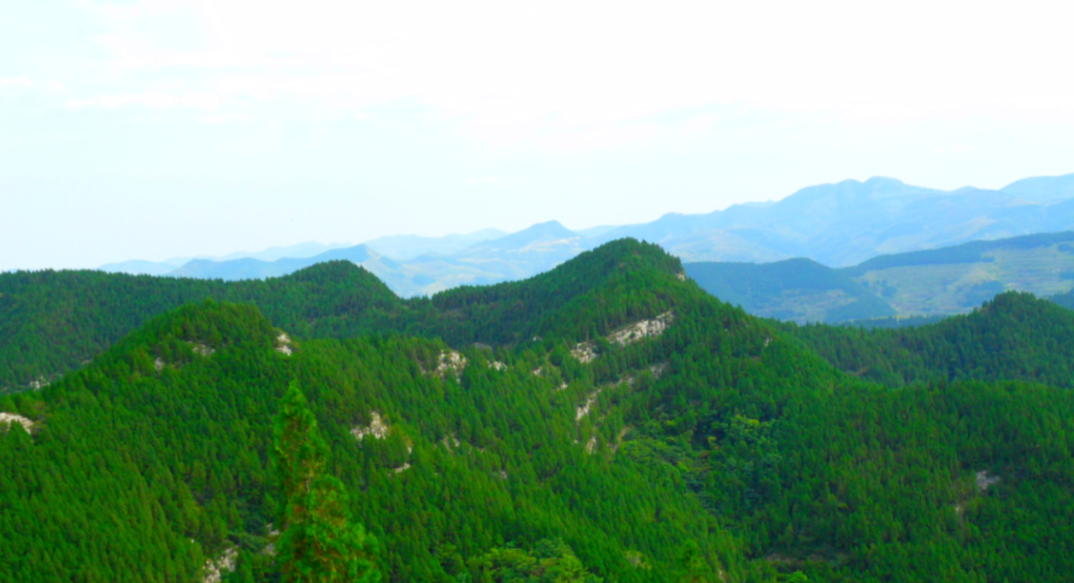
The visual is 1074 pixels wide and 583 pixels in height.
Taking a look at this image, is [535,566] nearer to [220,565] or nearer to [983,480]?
[220,565]

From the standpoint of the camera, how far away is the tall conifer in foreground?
6212 centimetres

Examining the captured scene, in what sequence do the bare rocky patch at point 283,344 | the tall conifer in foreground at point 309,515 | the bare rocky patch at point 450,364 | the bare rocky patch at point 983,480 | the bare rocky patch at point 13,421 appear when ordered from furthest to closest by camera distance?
the bare rocky patch at point 450,364
the bare rocky patch at point 283,344
the bare rocky patch at point 983,480
the bare rocky patch at point 13,421
the tall conifer in foreground at point 309,515

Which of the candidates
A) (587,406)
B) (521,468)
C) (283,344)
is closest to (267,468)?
(283,344)

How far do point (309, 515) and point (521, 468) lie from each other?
292ft

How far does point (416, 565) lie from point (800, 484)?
8069 centimetres

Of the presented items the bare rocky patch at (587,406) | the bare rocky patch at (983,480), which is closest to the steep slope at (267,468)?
the bare rocky patch at (587,406)

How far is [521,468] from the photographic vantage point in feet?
487

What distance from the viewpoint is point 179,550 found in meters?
105

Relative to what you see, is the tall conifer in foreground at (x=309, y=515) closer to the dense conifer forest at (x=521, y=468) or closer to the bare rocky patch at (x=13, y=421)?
the dense conifer forest at (x=521, y=468)

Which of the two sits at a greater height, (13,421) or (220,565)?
(13,421)

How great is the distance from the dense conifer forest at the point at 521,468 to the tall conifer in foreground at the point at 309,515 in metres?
29.3

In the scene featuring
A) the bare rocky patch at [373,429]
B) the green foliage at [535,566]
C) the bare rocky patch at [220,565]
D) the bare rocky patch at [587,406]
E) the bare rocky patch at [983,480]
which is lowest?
the bare rocky patch at [983,480]

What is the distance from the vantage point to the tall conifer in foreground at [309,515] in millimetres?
62125

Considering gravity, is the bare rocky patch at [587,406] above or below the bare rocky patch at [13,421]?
below
